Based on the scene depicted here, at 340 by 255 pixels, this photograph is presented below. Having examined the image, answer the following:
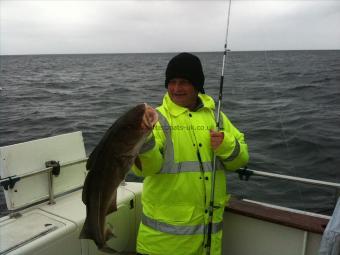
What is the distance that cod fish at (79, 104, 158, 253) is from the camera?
82.8 inches

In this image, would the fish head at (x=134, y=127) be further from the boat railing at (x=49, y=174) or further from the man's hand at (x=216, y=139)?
the boat railing at (x=49, y=174)

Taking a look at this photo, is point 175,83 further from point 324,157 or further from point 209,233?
point 324,157

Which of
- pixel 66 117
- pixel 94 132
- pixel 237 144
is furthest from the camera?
pixel 66 117

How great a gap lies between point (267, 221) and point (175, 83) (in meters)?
1.78

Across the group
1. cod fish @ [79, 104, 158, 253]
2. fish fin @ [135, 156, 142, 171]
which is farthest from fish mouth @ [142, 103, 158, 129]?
fish fin @ [135, 156, 142, 171]

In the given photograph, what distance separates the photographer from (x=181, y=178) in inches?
116

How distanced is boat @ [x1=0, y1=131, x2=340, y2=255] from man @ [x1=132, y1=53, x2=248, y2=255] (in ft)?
2.60

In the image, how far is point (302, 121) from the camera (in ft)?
52.9

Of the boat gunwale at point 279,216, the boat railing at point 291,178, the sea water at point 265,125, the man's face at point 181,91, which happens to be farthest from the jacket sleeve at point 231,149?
the sea water at point 265,125

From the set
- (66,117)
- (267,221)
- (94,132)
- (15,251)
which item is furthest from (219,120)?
(66,117)

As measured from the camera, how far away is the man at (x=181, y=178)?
296 cm

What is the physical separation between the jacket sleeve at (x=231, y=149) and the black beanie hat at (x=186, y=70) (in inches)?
18.1

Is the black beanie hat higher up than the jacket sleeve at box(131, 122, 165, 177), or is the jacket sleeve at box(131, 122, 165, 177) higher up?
the black beanie hat

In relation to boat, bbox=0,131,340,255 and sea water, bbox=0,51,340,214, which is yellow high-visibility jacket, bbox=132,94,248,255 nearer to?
boat, bbox=0,131,340,255
